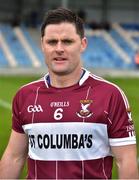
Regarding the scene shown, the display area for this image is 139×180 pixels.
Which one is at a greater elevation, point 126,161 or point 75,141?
point 75,141

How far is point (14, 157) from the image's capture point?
11.6 feet

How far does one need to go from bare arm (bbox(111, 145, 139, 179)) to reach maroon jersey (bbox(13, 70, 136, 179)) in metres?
0.04

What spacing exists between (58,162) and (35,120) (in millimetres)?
280

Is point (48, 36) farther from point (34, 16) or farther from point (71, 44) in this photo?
point (34, 16)

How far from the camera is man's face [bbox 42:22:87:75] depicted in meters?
3.24

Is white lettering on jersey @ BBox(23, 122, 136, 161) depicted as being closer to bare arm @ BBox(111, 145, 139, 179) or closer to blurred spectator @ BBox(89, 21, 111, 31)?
bare arm @ BBox(111, 145, 139, 179)

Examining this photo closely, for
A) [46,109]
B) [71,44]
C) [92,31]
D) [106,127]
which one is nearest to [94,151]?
[106,127]

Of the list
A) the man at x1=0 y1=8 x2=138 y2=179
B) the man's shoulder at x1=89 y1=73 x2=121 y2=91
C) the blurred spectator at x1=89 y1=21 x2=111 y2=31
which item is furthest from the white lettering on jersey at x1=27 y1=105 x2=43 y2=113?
the blurred spectator at x1=89 y1=21 x2=111 y2=31

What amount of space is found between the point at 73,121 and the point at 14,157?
525mm

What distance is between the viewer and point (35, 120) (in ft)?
10.9

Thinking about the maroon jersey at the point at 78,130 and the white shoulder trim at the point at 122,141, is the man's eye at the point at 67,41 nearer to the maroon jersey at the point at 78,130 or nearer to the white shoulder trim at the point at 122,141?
the maroon jersey at the point at 78,130

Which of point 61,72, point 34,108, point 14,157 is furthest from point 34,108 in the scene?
point 14,157

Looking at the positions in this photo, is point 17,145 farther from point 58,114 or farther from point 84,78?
point 84,78

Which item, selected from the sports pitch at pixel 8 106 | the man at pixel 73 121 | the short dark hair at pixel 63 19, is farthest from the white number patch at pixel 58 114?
the sports pitch at pixel 8 106
